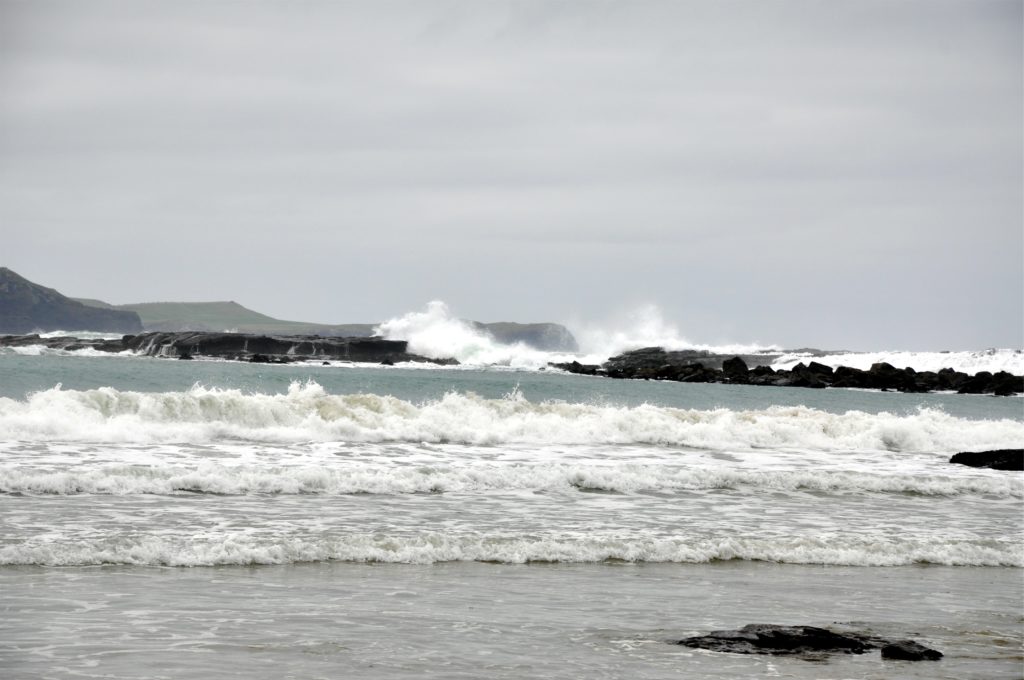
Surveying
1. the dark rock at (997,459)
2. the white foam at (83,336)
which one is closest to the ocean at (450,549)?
the dark rock at (997,459)

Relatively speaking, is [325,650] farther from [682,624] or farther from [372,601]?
[682,624]

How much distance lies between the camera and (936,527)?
1489 cm

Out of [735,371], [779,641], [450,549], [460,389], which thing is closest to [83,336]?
[735,371]

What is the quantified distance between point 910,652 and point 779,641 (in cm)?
91

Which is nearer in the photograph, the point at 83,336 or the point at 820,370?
the point at 820,370

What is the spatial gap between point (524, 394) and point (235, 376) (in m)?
15.5

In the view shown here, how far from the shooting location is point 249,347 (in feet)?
312

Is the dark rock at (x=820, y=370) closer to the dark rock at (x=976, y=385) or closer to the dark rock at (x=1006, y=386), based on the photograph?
the dark rock at (x=976, y=385)

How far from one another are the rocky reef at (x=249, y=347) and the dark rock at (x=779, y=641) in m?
81.4

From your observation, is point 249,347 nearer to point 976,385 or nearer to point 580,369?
point 580,369

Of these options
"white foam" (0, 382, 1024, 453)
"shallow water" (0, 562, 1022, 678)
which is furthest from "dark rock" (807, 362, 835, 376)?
"shallow water" (0, 562, 1022, 678)

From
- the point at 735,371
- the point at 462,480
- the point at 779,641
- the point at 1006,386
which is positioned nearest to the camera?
the point at 779,641

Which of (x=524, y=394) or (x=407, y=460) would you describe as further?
(x=524, y=394)

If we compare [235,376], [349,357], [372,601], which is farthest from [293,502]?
[349,357]
